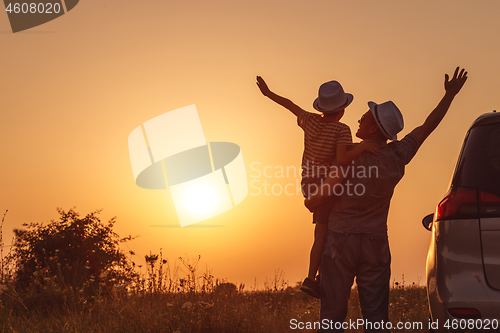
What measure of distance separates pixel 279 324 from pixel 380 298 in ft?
7.21

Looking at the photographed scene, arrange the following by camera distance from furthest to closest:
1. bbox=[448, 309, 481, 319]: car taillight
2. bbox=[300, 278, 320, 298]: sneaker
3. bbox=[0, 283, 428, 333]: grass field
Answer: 1. bbox=[0, 283, 428, 333]: grass field
2. bbox=[300, 278, 320, 298]: sneaker
3. bbox=[448, 309, 481, 319]: car taillight

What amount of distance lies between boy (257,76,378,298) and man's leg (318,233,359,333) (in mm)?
387

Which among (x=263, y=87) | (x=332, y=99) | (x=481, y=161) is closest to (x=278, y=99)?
(x=263, y=87)

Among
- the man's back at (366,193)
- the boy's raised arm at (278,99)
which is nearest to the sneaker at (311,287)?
the man's back at (366,193)

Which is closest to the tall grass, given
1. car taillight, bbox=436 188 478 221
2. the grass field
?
the grass field

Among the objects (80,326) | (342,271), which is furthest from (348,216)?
(80,326)

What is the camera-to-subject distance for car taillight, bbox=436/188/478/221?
132 inches

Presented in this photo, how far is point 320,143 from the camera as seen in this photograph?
4391mm

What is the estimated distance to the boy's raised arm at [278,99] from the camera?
191 inches

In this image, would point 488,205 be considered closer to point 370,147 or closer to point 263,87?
point 370,147

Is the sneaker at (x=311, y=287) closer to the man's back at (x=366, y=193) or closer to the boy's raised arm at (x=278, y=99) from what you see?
the man's back at (x=366, y=193)

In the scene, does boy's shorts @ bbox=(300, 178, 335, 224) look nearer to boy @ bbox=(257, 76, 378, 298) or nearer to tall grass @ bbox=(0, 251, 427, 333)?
boy @ bbox=(257, 76, 378, 298)

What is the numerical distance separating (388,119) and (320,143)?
60 cm

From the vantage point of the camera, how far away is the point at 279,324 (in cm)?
599
